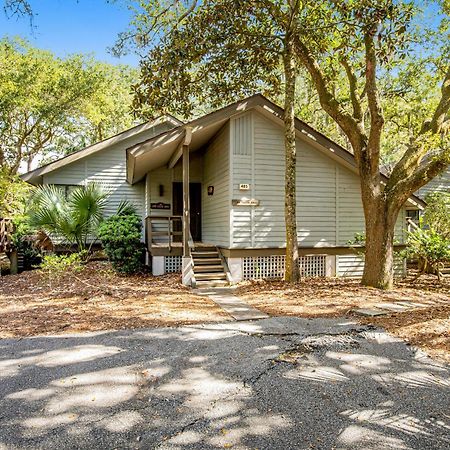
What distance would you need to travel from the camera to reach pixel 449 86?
784 centimetres

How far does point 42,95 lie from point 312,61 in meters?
13.9

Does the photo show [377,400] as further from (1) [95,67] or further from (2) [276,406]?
(1) [95,67]

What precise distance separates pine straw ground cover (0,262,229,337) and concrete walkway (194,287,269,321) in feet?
0.62

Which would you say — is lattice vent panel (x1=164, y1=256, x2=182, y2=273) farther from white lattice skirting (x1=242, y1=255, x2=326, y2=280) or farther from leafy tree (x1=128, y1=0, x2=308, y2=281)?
leafy tree (x1=128, y1=0, x2=308, y2=281)

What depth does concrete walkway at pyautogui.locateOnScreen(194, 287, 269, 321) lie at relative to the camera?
5586 millimetres

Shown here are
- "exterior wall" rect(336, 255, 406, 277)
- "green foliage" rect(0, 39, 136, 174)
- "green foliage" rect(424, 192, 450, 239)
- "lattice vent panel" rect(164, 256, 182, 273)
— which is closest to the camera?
"exterior wall" rect(336, 255, 406, 277)

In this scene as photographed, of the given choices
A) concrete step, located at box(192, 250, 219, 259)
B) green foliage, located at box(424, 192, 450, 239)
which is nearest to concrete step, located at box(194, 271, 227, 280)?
concrete step, located at box(192, 250, 219, 259)

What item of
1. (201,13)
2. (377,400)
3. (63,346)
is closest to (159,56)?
(201,13)

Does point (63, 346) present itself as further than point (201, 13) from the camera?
No

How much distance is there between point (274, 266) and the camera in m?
9.64

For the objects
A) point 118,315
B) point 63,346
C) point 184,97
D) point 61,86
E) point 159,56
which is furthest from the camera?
point 61,86

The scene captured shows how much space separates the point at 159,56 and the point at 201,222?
600cm

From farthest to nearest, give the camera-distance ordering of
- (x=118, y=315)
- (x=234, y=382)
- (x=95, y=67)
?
(x=95, y=67), (x=118, y=315), (x=234, y=382)

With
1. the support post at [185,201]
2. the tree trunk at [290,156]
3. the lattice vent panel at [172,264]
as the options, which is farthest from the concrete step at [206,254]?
the tree trunk at [290,156]
